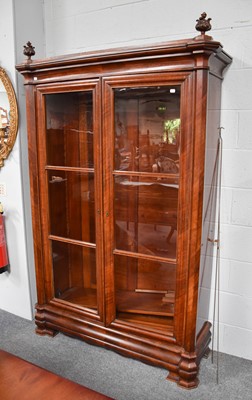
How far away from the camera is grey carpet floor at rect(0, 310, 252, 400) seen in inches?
80.2

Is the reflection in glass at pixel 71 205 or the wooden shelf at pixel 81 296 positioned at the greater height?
the reflection in glass at pixel 71 205

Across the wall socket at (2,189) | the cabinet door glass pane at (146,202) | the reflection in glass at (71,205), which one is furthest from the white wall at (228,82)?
the wall socket at (2,189)

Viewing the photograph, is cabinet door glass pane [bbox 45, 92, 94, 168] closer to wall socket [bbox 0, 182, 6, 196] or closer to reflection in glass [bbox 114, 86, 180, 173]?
reflection in glass [bbox 114, 86, 180, 173]

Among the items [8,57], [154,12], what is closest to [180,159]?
[154,12]

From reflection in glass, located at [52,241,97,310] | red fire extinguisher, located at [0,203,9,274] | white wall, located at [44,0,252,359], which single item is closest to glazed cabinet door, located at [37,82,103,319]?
reflection in glass, located at [52,241,97,310]

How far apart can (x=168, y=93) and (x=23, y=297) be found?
6.55 feet

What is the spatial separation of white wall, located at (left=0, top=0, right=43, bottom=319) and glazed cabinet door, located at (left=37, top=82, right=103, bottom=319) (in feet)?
1.15

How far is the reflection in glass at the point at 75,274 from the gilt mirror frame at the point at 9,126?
813mm

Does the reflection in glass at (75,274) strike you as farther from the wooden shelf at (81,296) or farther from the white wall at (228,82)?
the white wall at (228,82)

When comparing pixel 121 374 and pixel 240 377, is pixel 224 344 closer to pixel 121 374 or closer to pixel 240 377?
pixel 240 377

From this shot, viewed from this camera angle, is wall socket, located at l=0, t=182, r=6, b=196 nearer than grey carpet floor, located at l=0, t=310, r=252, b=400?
No

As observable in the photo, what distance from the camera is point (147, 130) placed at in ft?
6.93

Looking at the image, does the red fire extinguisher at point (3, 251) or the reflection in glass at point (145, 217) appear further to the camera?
the red fire extinguisher at point (3, 251)

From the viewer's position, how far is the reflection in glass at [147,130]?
195 centimetres
